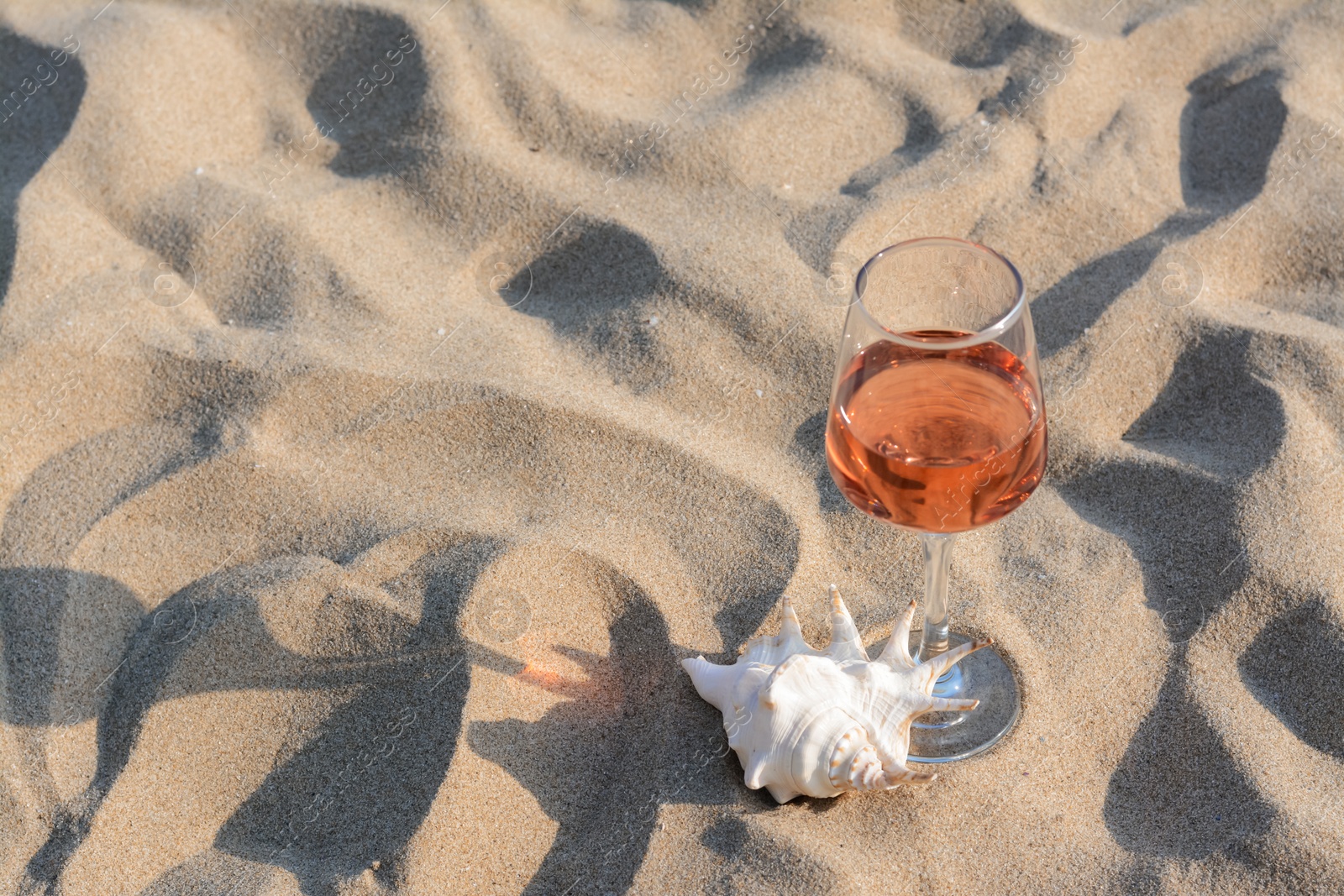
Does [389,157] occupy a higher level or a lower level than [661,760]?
higher

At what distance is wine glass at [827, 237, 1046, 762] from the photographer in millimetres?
1646

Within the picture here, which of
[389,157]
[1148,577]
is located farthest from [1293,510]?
[389,157]

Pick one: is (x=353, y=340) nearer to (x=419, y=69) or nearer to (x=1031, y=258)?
(x=419, y=69)

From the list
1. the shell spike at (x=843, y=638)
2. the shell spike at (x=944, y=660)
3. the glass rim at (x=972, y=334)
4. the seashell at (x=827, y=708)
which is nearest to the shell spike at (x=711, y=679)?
the seashell at (x=827, y=708)

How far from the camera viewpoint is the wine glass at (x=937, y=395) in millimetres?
1646

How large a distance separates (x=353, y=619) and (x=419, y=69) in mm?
1743

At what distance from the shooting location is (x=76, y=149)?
3.11m

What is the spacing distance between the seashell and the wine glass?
0.91 feet

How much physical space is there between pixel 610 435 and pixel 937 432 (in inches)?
36.5

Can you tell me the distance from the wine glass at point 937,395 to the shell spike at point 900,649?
27cm

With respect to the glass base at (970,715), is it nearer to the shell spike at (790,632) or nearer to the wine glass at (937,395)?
the shell spike at (790,632)

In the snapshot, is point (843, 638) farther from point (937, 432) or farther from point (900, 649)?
point (937, 432)

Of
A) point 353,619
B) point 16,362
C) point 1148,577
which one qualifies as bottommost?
point 1148,577

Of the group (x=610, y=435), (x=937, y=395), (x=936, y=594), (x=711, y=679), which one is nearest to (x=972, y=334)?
(x=937, y=395)
